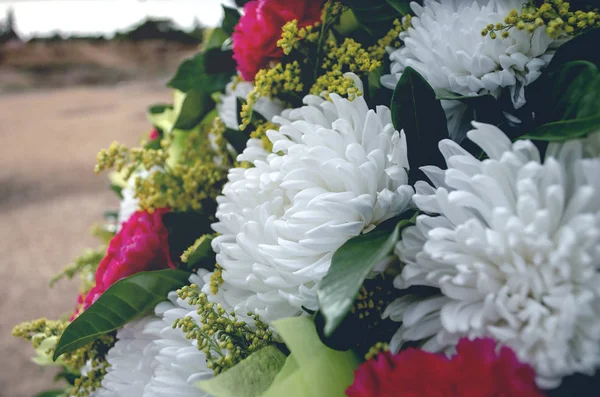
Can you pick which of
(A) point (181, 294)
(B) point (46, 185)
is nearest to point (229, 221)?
(A) point (181, 294)

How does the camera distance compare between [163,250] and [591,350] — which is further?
[163,250]

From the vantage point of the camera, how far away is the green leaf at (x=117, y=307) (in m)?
0.34

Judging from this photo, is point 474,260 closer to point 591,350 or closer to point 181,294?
point 591,350

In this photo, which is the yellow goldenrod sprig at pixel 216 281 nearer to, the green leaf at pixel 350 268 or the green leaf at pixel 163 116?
the green leaf at pixel 350 268

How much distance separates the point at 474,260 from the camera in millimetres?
220

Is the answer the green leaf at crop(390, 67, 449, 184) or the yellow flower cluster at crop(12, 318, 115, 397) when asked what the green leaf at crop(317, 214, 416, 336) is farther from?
the yellow flower cluster at crop(12, 318, 115, 397)

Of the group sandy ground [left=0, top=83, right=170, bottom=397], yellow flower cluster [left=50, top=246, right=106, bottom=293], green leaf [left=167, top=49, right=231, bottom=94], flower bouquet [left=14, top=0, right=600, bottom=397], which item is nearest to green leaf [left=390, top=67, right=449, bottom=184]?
flower bouquet [left=14, top=0, right=600, bottom=397]

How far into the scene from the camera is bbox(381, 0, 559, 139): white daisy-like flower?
0.91 ft

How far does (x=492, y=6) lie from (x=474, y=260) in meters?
0.15

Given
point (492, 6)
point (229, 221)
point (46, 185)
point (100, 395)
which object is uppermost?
point (492, 6)

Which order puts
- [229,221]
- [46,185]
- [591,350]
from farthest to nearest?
[46,185] < [229,221] < [591,350]

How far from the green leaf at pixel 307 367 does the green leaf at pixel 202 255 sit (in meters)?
0.10

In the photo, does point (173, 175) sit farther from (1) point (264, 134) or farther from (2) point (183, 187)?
(1) point (264, 134)

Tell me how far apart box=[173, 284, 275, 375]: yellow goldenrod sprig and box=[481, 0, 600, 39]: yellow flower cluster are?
0.61 ft
